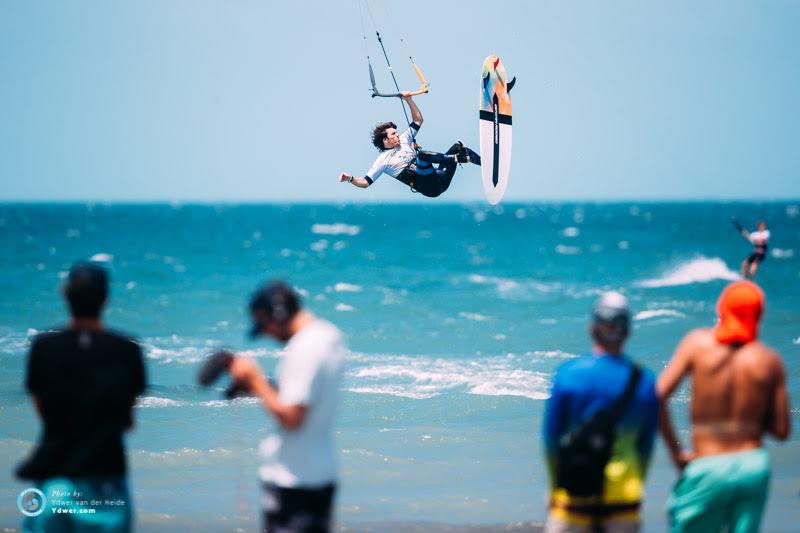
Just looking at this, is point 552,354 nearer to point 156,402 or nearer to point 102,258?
point 156,402

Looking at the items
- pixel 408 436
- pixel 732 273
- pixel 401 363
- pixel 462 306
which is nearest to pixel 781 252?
pixel 732 273

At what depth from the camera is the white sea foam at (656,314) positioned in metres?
21.3

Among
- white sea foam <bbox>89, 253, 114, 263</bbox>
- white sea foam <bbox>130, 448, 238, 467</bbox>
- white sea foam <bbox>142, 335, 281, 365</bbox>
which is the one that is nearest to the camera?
white sea foam <bbox>130, 448, 238, 467</bbox>

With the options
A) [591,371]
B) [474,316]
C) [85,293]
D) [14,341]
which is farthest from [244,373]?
[474,316]

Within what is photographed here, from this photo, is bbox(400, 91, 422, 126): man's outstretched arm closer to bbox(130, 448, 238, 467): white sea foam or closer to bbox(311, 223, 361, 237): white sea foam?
bbox(130, 448, 238, 467): white sea foam

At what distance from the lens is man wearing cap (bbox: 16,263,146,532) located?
3559 mm

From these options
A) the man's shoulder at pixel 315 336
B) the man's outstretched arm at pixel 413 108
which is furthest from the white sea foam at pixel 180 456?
the man's shoulder at pixel 315 336

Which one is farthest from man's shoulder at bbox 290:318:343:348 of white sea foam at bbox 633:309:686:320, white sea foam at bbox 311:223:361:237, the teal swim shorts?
white sea foam at bbox 311:223:361:237

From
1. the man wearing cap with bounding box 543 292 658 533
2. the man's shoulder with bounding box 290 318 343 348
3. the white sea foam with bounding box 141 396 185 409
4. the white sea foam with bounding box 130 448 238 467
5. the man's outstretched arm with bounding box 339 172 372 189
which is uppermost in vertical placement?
the man's outstretched arm with bounding box 339 172 372 189

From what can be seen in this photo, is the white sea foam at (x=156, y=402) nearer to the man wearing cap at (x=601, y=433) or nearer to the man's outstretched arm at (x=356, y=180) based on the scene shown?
the man's outstretched arm at (x=356, y=180)

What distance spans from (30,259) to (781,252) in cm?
→ 3246

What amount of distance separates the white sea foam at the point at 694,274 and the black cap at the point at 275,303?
27.7 meters

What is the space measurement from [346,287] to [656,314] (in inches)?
401

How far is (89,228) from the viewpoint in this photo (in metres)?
74.9
